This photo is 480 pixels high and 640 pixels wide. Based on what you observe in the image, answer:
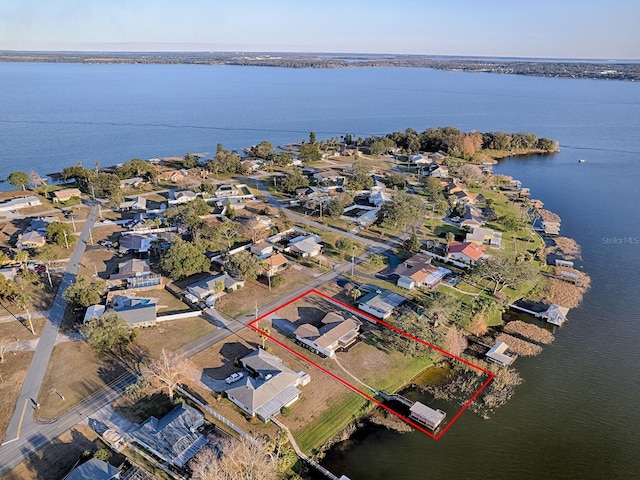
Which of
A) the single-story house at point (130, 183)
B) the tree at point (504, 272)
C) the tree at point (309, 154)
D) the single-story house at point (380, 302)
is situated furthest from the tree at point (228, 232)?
the tree at point (309, 154)

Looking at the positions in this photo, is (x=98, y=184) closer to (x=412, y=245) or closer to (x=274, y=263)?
(x=274, y=263)

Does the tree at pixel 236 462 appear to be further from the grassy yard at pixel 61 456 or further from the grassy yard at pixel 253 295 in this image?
the grassy yard at pixel 253 295

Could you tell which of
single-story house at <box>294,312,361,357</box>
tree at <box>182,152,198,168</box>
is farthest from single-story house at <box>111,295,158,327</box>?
Answer: tree at <box>182,152,198,168</box>

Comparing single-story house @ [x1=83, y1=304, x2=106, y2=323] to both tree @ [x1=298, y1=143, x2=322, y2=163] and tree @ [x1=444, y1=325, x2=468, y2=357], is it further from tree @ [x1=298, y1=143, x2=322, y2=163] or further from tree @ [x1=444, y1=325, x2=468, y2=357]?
tree @ [x1=298, y1=143, x2=322, y2=163]

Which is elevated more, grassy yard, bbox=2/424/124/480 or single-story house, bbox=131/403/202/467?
single-story house, bbox=131/403/202/467

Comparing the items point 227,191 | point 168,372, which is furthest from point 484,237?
point 168,372

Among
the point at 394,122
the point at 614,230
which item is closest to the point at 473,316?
the point at 614,230
